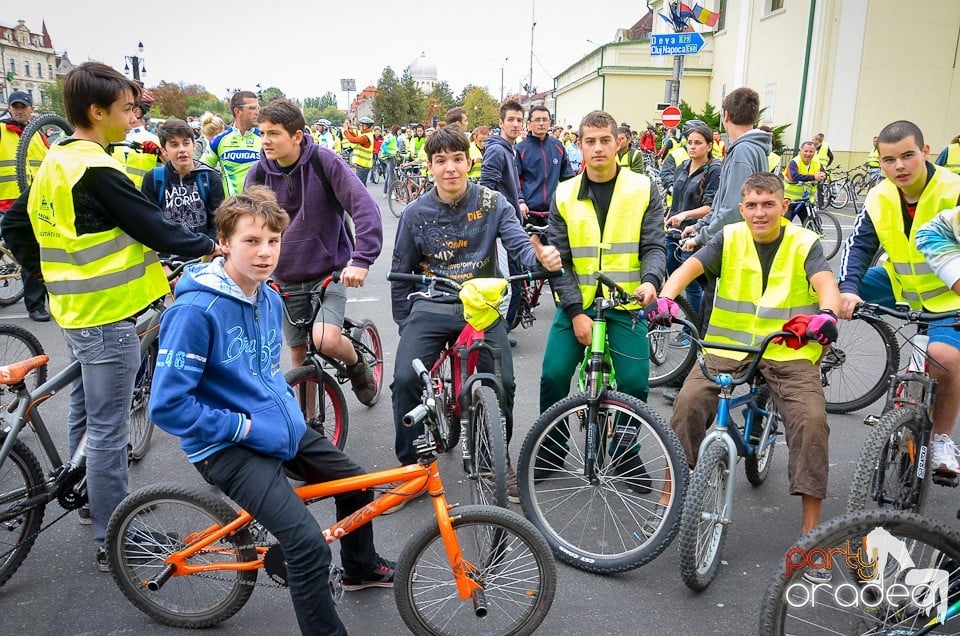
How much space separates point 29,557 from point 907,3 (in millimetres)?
28152

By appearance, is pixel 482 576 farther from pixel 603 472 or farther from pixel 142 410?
pixel 142 410

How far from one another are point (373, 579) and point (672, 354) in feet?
12.3

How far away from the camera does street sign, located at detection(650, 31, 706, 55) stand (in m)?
12.5

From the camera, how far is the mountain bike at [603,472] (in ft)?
10.8

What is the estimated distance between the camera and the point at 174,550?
296cm

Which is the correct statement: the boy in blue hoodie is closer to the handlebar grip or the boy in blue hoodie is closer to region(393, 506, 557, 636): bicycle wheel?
region(393, 506, 557, 636): bicycle wheel

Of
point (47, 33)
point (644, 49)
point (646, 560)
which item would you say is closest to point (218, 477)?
point (646, 560)

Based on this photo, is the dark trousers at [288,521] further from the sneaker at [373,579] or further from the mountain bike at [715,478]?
the mountain bike at [715,478]

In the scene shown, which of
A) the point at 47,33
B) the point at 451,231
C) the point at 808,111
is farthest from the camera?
the point at 47,33

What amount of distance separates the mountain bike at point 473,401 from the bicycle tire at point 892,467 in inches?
62.0

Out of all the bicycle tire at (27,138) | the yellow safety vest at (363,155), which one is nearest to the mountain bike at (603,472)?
the bicycle tire at (27,138)

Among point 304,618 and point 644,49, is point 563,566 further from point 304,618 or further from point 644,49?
point 644,49

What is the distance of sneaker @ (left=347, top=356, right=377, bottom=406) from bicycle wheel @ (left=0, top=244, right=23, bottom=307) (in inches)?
215

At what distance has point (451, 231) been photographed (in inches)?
159
